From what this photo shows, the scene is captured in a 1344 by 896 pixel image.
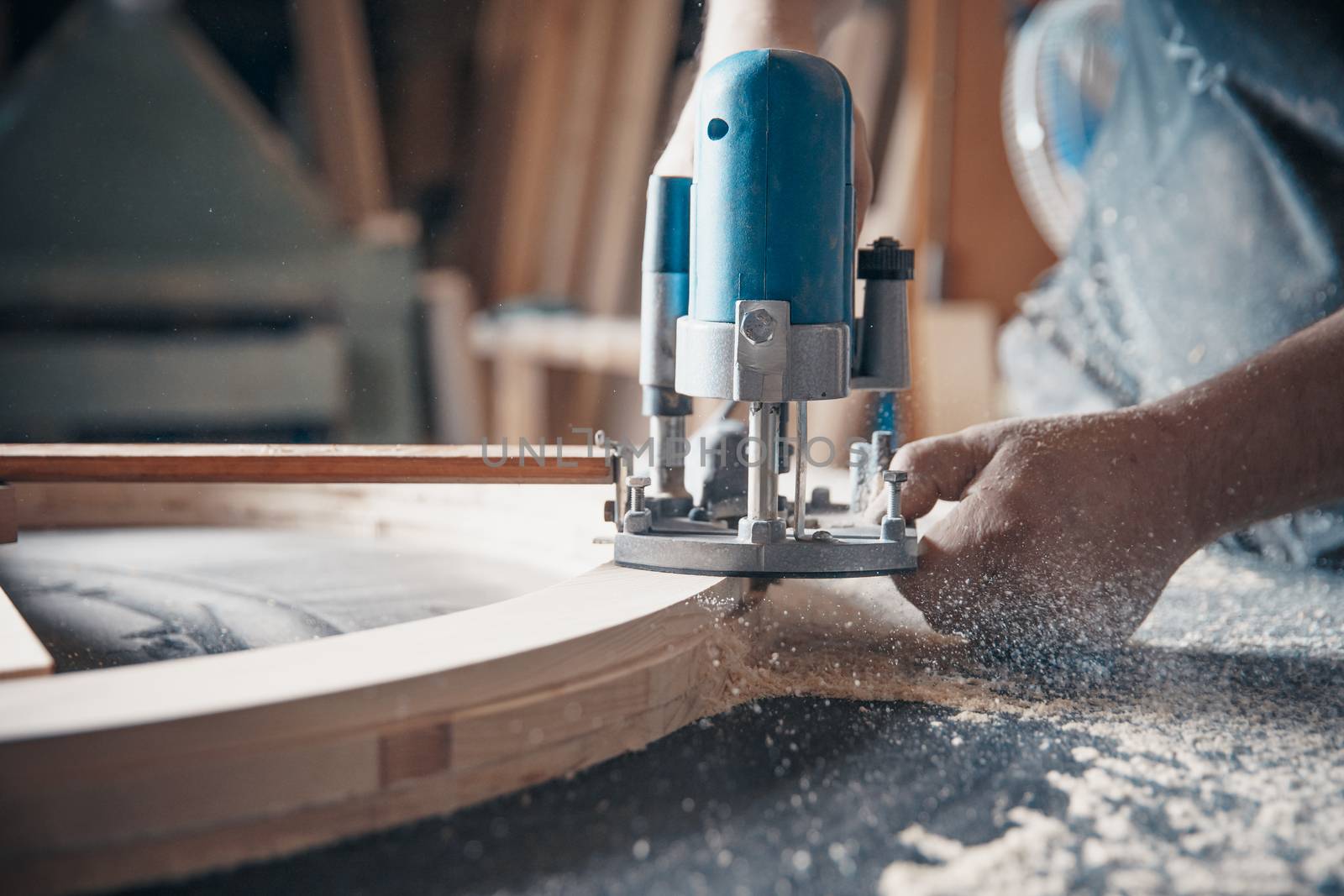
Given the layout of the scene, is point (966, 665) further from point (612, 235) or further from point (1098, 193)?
point (612, 235)

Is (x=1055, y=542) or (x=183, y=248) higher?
(x=183, y=248)

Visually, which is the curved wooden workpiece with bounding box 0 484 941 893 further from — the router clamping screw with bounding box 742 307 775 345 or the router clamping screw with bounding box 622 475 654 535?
the router clamping screw with bounding box 742 307 775 345

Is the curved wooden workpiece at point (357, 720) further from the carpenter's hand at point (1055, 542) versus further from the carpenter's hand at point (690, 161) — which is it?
the carpenter's hand at point (690, 161)

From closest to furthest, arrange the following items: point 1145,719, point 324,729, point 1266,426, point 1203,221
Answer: point 324,729
point 1145,719
point 1266,426
point 1203,221

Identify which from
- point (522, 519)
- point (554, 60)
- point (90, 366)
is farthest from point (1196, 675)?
point (554, 60)

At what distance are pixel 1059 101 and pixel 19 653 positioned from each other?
98.9 inches

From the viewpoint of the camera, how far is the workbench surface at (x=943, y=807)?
2.09ft

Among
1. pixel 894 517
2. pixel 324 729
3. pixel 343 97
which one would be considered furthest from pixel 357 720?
pixel 343 97

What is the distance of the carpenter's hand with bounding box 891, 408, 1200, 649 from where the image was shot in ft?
3.32

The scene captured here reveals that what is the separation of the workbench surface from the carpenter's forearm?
0.21 m

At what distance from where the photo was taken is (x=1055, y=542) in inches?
40.0

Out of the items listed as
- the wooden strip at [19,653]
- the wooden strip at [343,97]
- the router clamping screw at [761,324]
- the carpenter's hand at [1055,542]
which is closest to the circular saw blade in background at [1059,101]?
the carpenter's hand at [1055,542]

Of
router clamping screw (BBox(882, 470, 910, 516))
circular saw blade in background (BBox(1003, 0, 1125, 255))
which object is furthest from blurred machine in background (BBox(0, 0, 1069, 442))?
router clamping screw (BBox(882, 470, 910, 516))

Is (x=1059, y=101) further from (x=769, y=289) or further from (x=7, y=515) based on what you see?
(x=7, y=515)
